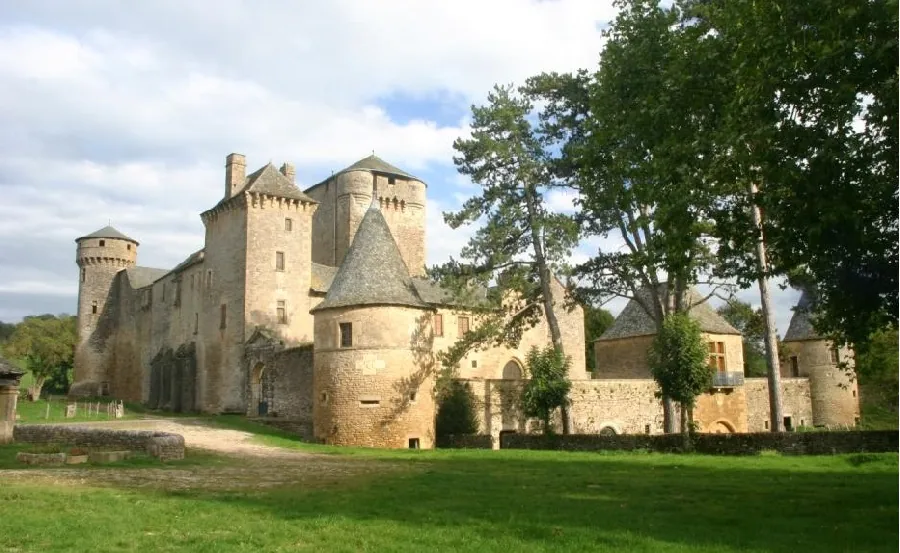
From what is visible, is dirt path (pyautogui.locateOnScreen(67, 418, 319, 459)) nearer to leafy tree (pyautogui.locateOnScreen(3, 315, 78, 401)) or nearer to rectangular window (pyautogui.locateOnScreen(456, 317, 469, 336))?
rectangular window (pyautogui.locateOnScreen(456, 317, 469, 336))

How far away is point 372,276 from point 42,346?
1446 inches

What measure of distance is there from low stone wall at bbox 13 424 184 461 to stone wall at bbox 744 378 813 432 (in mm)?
27112

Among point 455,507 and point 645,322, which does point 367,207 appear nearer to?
point 645,322

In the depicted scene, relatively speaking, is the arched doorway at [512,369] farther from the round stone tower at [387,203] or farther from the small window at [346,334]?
the small window at [346,334]

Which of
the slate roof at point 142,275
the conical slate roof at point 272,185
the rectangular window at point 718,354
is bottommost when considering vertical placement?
the rectangular window at point 718,354

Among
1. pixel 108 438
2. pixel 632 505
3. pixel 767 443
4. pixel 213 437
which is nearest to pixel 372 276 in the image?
pixel 213 437

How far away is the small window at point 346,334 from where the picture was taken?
90.3 ft

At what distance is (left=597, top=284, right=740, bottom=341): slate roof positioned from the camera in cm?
3894

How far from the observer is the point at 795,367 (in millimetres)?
42469

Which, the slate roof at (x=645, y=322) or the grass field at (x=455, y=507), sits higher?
the slate roof at (x=645, y=322)

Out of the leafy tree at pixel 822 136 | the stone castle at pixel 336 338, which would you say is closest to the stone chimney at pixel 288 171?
the stone castle at pixel 336 338

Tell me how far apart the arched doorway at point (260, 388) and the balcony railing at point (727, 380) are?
65.2ft

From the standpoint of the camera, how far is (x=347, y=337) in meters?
27.6

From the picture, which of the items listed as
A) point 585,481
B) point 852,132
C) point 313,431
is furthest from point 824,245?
point 313,431
